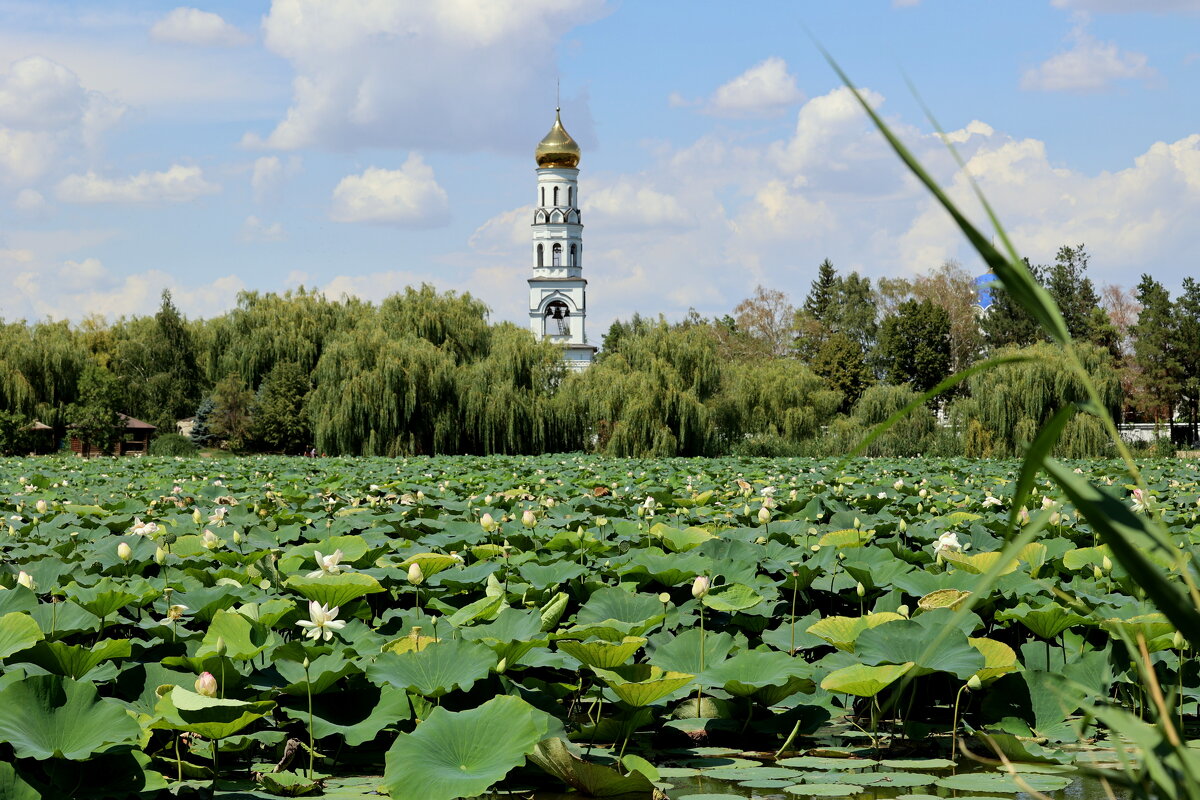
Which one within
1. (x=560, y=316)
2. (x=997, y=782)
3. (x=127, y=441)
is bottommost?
(x=997, y=782)

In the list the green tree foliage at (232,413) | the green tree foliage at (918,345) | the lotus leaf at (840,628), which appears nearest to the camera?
the lotus leaf at (840,628)

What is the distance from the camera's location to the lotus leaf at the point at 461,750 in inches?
80.4

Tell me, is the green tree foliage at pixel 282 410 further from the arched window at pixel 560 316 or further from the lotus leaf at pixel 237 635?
the lotus leaf at pixel 237 635

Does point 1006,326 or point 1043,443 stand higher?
point 1006,326

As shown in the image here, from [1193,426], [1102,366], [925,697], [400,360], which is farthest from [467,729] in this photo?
[1193,426]

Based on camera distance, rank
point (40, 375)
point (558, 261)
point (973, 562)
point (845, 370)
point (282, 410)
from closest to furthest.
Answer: point (973, 562), point (282, 410), point (40, 375), point (845, 370), point (558, 261)

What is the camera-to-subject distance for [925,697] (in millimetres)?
3320

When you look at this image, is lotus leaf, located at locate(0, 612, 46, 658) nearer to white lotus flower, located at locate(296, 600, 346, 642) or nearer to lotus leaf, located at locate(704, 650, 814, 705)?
white lotus flower, located at locate(296, 600, 346, 642)

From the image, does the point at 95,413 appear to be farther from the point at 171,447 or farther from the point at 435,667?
the point at 435,667

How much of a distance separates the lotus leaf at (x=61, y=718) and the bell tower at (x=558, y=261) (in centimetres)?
4813

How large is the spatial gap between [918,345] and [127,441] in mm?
30321

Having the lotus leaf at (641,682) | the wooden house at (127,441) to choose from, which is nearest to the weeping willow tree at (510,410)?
the wooden house at (127,441)

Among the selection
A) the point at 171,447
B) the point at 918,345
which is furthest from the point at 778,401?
the point at 918,345

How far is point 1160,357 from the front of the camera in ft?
125
